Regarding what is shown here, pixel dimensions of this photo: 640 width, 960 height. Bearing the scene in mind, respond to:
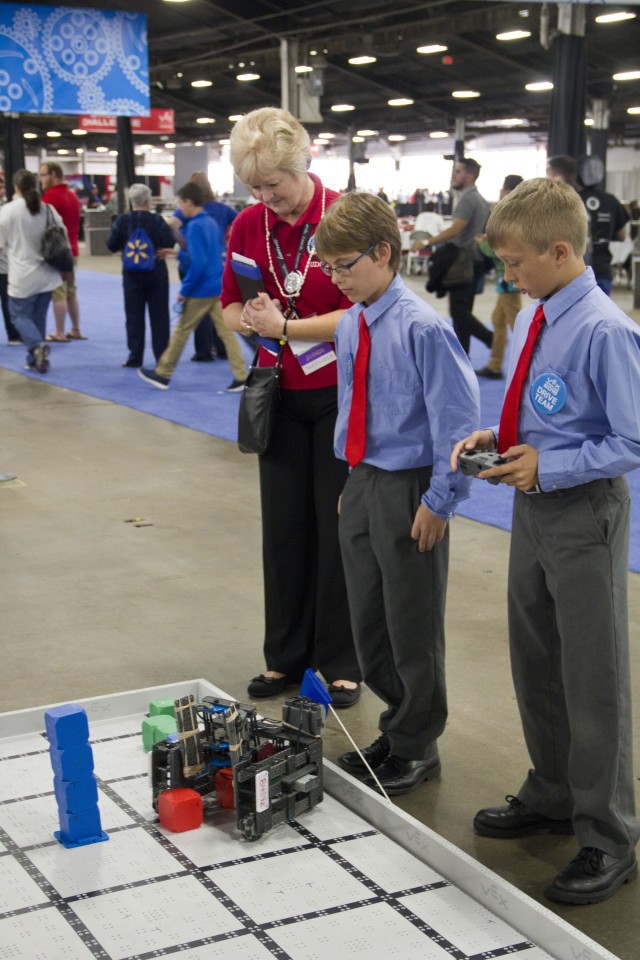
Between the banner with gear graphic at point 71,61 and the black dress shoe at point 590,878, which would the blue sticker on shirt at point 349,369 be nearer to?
the black dress shoe at point 590,878

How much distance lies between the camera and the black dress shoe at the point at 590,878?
2.24 metres

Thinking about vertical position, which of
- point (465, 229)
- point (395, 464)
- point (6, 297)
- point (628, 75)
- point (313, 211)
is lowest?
point (395, 464)

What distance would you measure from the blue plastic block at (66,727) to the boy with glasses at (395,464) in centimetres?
72

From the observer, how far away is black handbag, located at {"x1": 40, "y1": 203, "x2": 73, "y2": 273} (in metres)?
9.03

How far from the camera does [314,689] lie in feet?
8.86

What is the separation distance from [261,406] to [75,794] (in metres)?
1.18

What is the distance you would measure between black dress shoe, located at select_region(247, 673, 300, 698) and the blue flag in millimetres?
608

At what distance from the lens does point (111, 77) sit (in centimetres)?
1120

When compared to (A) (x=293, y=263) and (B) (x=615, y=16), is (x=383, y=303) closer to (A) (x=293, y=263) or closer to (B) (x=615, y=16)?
(A) (x=293, y=263)

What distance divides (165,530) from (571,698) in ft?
9.97

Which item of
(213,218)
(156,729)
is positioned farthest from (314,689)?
(213,218)

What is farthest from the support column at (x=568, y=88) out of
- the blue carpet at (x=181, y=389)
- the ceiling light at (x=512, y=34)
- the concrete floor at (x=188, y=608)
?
the concrete floor at (x=188, y=608)

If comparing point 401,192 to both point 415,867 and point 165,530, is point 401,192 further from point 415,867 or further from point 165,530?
point 415,867

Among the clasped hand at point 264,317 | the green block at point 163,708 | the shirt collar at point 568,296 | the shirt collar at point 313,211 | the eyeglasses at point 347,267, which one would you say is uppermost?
the shirt collar at point 313,211
